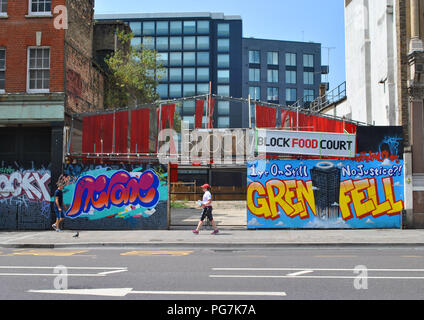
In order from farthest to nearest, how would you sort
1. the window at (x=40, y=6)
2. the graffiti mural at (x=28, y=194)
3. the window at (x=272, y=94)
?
1. the window at (x=272, y=94)
2. the window at (x=40, y=6)
3. the graffiti mural at (x=28, y=194)

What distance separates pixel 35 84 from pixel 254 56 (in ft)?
210

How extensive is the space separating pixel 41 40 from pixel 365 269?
54.4 ft

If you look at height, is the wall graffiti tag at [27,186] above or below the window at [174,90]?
below

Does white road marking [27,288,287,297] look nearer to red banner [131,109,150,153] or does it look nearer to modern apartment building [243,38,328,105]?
red banner [131,109,150,153]

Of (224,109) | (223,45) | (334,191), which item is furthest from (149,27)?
(334,191)

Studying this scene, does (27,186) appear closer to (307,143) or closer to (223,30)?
(307,143)

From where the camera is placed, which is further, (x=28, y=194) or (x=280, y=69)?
(x=280, y=69)

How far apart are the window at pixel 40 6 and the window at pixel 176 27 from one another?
62.3m

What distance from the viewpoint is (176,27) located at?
3177 inches

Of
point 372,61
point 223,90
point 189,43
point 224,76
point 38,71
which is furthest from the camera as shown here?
point 189,43

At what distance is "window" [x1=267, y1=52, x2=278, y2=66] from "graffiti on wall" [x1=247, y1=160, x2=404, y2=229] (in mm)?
64829

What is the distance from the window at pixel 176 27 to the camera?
80500 millimetres

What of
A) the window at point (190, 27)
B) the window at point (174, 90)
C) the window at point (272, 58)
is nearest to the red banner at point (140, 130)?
the window at point (174, 90)

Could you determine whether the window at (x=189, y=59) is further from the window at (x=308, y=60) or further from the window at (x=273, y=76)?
the window at (x=308, y=60)
